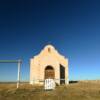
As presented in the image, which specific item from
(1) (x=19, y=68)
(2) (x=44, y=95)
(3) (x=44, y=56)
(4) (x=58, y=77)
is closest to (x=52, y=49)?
(3) (x=44, y=56)

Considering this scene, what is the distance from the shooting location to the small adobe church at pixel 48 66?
38281 millimetres

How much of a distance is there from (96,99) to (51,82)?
17.7 ft

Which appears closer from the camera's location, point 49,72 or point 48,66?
point 48,66

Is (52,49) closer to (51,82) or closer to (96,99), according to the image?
(51,82)

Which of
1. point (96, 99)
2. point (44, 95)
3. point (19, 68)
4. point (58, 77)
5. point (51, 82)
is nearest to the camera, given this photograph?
point (96, 99)

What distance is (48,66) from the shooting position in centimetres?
3872

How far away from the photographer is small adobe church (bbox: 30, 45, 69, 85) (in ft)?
126

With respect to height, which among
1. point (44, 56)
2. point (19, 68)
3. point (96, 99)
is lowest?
point (96, 99)

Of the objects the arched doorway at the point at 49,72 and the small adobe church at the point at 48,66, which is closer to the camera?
the small adobe church at the point at 48,66

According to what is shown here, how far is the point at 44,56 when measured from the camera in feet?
128

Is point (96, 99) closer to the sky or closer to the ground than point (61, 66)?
closer to the ground

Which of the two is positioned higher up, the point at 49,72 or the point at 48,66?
the point at 48,66

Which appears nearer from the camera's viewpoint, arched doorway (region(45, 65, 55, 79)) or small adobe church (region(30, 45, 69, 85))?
small adobe church (region(30, 45, 69, 85))

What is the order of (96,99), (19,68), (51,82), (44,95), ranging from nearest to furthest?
(96,99), (44,95), (51,82), (19,68)
